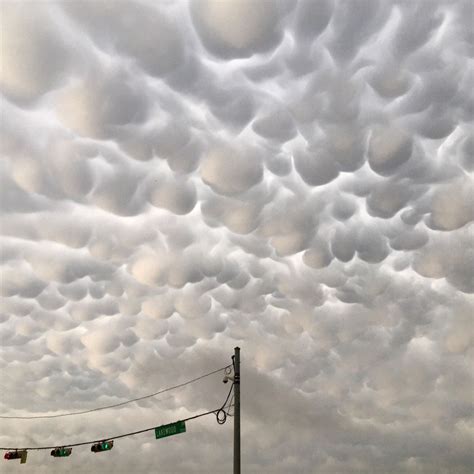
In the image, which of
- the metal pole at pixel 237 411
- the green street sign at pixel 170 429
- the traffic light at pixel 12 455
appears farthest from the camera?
the traffic light at pixel 12 455

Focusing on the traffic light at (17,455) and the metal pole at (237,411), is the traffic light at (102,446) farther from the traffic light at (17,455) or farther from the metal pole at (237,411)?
the metal pole at (237,411)

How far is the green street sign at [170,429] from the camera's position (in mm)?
25281

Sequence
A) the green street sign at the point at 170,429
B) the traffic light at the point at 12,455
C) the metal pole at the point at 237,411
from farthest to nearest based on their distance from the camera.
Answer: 1. the traffic light at the point at 12,455
2. the green street sign at the point at 170,429
3. the metal pole at the point at 237,411

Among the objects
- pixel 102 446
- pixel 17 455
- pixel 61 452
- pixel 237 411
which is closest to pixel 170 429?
pixel 237 411

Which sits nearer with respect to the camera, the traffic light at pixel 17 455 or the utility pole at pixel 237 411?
the utility pole at pixel 237 411

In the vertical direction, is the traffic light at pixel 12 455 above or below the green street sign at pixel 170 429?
below

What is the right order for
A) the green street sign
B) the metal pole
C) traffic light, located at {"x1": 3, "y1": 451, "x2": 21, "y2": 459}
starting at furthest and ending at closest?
traffic light, located at {"x1": 3, "y1": 451, "x2": 21, "y2": 459} → the green street sign → the metal pole

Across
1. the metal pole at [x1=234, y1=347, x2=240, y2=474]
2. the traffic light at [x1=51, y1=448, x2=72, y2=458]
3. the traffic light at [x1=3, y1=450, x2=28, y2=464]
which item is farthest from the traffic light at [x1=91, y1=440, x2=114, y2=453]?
the metal pole at [x1=234, y1=347, x2=240, y2=474]

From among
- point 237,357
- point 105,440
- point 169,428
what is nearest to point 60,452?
point 105,440

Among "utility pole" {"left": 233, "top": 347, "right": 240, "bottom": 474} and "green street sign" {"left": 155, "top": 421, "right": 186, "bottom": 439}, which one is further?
"green street sign" {"left": 155, "top": 421, "right": 186, "bottom": 439}

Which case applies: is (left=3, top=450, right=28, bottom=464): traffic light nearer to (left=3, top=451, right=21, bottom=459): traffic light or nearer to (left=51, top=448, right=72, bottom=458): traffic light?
(left=3, top=451, right=21, bottom=459): traffic light

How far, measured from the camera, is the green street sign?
2528 centimetres

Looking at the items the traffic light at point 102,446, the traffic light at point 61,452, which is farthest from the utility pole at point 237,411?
the traffic light at point 61,452

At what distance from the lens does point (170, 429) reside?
25594 millimetres
